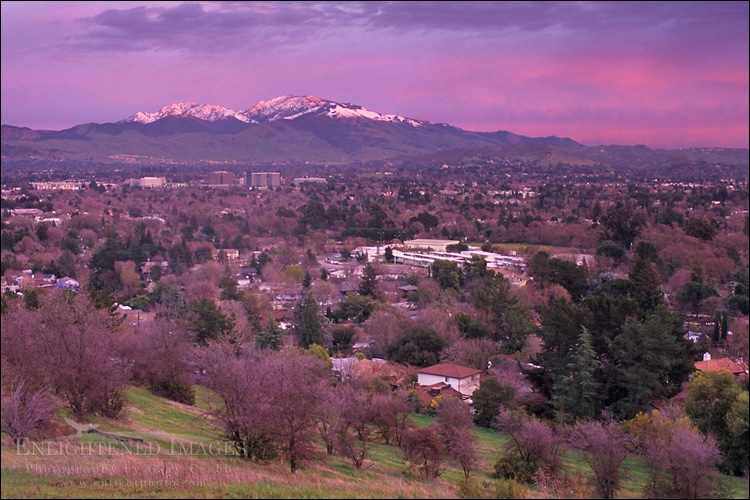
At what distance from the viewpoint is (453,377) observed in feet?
72.8

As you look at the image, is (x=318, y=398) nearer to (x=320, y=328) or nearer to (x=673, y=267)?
(x=320, y=328)

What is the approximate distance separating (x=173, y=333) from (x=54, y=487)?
1070 cm

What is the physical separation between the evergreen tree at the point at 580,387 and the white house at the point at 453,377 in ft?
13.0

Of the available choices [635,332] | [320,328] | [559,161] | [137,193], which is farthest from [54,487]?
[559,161]

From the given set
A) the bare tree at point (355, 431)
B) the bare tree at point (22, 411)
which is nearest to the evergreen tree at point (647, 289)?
the bare tree at point (355, 431)

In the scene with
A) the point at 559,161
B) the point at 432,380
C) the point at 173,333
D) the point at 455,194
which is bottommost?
the point at 432,380

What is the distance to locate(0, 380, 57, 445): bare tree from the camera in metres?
8.96

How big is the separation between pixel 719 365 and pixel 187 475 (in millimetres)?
17046

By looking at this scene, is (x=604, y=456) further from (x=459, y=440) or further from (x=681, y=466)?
(x=459, y=440)

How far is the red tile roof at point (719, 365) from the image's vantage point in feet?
62.3

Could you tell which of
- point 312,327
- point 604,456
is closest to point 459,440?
point 604,456

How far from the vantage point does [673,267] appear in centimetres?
3772

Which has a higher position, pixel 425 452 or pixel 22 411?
pixel 22 411

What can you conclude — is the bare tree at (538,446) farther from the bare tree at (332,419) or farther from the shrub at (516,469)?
the bare tree at (332,419)
